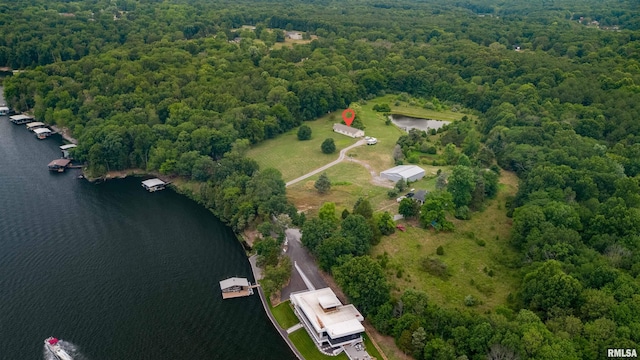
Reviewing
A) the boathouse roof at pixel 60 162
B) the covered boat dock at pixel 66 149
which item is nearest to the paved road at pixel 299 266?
the boathouse roof at pixel 60 162

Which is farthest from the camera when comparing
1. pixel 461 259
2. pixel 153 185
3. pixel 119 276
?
pixel 153 185

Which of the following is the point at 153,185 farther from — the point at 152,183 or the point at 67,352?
the point at 67,352

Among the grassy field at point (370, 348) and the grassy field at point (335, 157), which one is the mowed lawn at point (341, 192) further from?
the grassy field at point (370, 348)

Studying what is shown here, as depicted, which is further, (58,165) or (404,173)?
(58,165)

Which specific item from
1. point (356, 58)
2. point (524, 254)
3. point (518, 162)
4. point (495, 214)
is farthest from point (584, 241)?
point (356, 58)

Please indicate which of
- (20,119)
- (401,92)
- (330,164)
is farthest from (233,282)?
(401,92)

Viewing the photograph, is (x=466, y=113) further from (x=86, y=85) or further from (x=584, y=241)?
(x=86, y=85)

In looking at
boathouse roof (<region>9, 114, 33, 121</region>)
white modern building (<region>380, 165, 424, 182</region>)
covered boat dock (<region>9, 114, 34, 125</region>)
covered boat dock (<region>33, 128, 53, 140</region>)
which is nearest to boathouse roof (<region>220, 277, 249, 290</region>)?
white modern building (<region>380, 165, 424, 182</region>)
